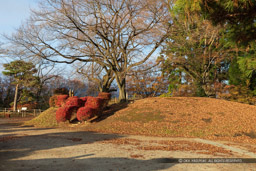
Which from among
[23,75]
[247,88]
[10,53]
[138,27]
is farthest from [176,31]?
[23,75]

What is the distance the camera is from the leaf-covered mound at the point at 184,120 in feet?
35.7

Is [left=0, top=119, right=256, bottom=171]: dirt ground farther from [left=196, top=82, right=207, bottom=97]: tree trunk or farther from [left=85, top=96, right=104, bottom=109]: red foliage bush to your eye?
[left=196, top=82, right=207, bottom=97]: tree trunk

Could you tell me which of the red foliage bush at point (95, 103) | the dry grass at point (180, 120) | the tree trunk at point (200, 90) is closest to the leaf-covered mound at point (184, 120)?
the dry grass at point (180, 120)

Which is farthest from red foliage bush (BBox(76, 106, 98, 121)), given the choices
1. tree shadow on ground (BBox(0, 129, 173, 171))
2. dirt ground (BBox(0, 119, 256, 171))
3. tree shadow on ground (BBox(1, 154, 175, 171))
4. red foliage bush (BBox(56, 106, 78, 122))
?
tree shadow on ground (BBox(1, 154, 175, 171))

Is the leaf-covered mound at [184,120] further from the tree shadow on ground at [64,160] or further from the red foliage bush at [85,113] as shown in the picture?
the tree shadow on ground at [64,160]

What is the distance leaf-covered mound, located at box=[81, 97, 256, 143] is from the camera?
10.9 metres

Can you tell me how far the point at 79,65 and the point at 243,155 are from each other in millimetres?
17363

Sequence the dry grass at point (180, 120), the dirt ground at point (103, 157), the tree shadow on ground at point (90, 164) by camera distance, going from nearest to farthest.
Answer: the tree shadow on ground at point (90, 164), the dirt ground at point (103, 157), the dry grass at point (180, 120)

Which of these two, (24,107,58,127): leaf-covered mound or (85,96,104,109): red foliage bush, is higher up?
(85,96,104,109): red foliage bush

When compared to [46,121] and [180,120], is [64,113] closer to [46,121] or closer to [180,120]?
[46,121]

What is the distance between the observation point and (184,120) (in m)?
12.4

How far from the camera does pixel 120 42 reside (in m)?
17.9

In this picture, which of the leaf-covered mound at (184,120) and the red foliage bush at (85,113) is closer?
the leaf-covered mound at (184,120)

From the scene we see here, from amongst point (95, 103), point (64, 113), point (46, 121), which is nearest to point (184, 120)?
point (95, 103)
